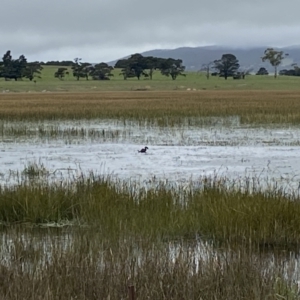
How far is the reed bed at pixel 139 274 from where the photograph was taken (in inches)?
251

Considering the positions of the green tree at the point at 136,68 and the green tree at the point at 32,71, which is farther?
the green tree at the point at 136,68

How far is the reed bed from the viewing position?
637cm

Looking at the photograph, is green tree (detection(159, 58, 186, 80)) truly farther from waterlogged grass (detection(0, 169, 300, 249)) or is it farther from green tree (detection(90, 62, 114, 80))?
waterlogged grass (detection(0, 169, 300, 249))

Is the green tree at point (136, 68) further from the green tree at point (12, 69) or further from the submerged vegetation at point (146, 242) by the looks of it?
the submerged vegetation at point (146, 242)

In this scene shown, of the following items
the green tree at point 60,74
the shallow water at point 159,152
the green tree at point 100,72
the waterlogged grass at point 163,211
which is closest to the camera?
the waterlogged grass at point 163,211

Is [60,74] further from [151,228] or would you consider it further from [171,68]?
[151,228]

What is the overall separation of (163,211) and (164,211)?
0.02 meters

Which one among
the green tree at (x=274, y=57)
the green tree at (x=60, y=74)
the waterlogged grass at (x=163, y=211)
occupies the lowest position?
the green tree at (x=60, y=74)

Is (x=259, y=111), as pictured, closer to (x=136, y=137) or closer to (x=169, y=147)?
(x=136, y=137)

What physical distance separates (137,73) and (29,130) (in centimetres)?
9210

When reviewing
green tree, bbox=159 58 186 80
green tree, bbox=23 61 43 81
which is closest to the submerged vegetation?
green tree, bbox=23 61 43 81

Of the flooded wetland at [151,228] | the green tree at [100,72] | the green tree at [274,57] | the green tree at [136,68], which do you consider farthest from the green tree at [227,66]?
the flooded wetland at [151,228]

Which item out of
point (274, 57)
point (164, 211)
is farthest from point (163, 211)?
point (274, 57)

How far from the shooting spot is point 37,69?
4754 inches
